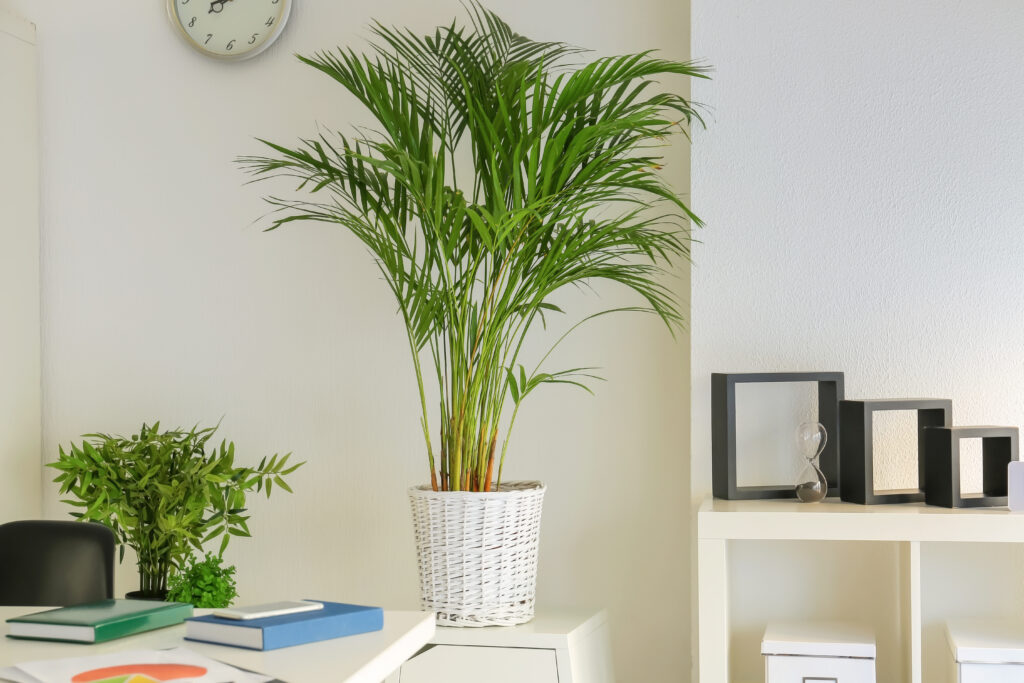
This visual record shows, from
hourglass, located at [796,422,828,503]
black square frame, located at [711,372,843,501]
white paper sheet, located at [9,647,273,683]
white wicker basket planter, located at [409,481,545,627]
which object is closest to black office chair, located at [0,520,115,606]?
white wicker basket planter, located at [409,481,545,627]

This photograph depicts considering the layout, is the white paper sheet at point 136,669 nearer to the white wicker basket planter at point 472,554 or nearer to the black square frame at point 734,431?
the white wicker basket planter at point 472,554

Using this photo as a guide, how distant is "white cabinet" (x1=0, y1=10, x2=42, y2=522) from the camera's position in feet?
10.2

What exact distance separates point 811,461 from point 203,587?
1.58 meters

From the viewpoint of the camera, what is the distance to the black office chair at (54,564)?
81.4 inches

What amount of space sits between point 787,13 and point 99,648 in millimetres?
2157

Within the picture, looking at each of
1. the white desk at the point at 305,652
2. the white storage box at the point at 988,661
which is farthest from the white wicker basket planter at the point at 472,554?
the white storage box at the point at 988,661

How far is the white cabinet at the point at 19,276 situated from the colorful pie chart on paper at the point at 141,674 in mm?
2153

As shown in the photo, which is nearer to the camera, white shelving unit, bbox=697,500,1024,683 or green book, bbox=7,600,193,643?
green book, bbox=7,600,193,643

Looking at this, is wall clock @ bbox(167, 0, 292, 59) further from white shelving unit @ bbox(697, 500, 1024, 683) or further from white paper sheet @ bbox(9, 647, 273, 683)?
white paper sheet @ bbox(9, 647, 273, 683)

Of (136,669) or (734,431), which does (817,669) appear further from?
(136,669)

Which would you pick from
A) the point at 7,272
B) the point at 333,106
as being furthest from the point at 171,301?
the point at 333,106

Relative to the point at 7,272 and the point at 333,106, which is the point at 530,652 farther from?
the point at 7,272

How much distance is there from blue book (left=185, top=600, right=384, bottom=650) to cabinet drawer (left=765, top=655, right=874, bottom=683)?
1130mm

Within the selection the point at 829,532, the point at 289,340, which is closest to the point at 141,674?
the point at 829,532
